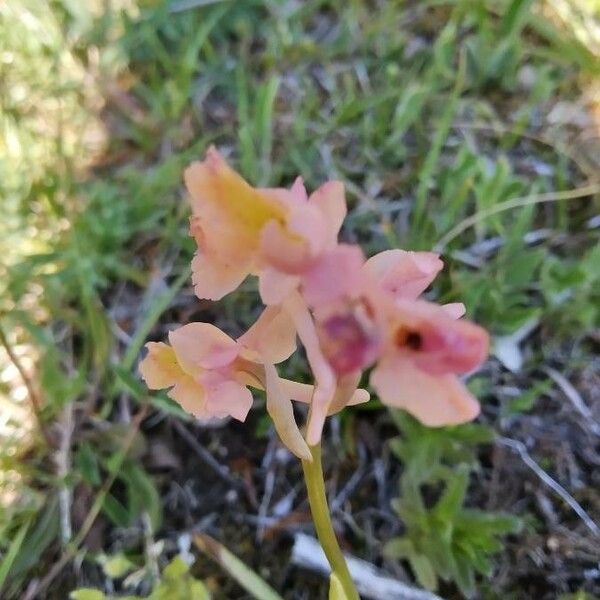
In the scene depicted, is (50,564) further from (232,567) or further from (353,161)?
(353,161)

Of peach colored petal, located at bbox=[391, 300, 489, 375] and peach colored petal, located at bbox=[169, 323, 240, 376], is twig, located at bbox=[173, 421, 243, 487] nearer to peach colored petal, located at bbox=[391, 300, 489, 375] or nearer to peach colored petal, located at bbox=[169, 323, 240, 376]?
peach colored petal, located at bbox=[169, 323, 240, 376]

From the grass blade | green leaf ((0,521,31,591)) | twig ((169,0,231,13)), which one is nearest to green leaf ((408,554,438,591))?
the grass blade

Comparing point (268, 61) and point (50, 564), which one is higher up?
point (268, 61)

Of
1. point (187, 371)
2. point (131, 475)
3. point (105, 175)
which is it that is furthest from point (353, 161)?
point (187, 371)

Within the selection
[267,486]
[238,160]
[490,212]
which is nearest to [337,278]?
[267,486]

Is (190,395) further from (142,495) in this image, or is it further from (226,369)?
(142,495)
